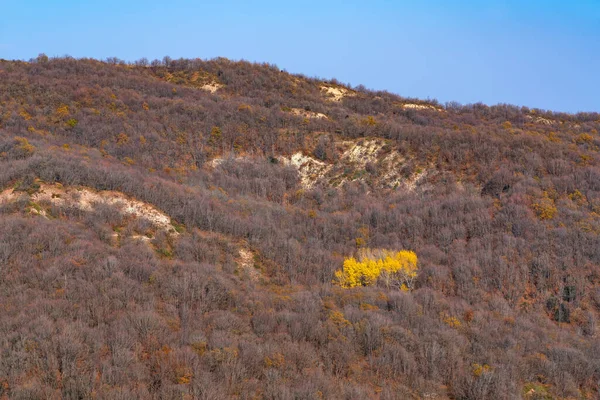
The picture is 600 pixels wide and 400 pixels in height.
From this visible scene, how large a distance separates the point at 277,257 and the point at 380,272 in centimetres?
581

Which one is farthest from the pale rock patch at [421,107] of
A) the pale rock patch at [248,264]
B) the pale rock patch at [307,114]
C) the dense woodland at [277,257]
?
the pale rock patch at [248,264]

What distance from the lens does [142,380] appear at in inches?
467

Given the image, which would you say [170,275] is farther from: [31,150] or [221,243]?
[31,150]

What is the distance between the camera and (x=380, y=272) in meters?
24.4

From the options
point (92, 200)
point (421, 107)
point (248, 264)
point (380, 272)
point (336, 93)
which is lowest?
point (248, 264)

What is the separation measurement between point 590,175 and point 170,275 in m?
29.6

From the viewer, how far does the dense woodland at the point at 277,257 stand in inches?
520

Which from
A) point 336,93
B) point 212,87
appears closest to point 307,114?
point 336,93

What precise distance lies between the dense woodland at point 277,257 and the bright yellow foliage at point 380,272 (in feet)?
1.61

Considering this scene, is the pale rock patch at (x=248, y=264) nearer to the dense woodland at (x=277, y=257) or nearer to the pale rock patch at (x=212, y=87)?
the dense woodland at (x=277, y=257)

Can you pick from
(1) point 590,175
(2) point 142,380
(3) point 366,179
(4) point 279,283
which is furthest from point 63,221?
(1) point 590,175

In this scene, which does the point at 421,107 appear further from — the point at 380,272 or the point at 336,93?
the point at 380,272

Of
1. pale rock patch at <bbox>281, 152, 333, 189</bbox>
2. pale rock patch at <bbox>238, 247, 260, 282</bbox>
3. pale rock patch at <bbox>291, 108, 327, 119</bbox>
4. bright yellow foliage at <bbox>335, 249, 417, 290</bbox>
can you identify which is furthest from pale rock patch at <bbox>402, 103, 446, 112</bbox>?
pale rock patch at <bbox>238, 247, 260, 282</bbox>

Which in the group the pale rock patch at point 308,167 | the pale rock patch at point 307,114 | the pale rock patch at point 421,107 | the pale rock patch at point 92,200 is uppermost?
the pale rock patch at point 421,107
